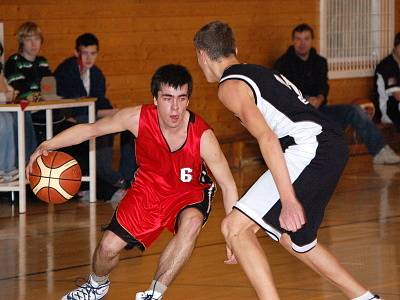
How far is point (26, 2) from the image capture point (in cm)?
1153

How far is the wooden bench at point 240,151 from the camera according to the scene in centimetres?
1323

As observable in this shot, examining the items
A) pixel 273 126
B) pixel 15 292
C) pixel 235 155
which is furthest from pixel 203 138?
pixel 235 155

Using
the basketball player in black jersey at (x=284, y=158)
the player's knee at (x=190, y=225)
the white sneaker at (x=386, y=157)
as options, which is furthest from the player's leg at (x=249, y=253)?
the white sneaker at (x=386, y=157)

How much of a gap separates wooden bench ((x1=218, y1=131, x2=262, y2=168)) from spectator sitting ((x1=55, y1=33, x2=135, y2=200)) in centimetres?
229

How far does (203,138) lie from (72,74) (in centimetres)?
470

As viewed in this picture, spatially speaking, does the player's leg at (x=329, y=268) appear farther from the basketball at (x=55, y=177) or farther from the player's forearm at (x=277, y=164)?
the basketball at (x=55, y=177)

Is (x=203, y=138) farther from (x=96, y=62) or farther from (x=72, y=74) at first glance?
(x=96, y=62)

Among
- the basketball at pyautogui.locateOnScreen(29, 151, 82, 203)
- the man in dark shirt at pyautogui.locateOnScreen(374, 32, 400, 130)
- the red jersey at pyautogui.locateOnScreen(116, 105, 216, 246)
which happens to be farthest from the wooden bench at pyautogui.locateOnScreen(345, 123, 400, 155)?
the red jersey at pyautogui.locateOnScreen(116, 105, 216, 246)

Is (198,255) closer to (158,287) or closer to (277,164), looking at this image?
(158,287)

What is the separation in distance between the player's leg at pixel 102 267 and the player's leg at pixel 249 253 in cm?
96

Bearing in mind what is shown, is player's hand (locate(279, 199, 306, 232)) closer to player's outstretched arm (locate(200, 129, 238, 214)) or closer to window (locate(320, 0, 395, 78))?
player's outstretched arm (locate(200, 129, 238, 214))

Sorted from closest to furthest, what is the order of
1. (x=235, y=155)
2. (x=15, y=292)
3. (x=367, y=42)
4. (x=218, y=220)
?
1. (x=15, y=292)
2. (x=218, y=220)
3. (x=235, y=155)
4. (x=367, y=42)

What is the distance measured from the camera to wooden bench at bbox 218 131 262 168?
13227mm

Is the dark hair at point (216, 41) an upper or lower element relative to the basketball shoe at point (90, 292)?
upper
